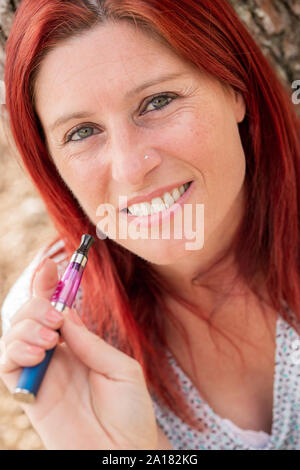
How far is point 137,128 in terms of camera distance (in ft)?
4.77

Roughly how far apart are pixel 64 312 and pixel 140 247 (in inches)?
14.6

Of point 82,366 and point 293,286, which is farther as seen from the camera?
point 293,286

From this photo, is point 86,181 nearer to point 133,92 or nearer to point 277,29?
point 133,92

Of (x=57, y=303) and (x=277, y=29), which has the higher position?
(x=277, y=29)

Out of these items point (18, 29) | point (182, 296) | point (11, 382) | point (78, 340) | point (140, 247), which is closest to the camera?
point (11, 382)

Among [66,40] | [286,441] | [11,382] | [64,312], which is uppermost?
[66,40]

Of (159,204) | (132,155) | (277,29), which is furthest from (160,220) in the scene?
(277,29)

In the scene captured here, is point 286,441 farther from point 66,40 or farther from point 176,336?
point 66,40

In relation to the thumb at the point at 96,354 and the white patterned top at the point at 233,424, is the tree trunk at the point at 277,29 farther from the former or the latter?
the thumb at the point at 96,354

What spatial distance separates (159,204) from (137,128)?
23 centimetres

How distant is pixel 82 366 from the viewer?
1455 mm

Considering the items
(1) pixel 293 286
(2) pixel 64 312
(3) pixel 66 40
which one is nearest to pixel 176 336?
(1) pixel 293 286

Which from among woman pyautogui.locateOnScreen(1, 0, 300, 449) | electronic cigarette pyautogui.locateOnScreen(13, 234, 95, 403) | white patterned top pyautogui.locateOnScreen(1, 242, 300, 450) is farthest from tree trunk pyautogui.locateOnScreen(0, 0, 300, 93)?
electronic cigarette pyautogui.locateOnScreen(13, 234, 95, 403)

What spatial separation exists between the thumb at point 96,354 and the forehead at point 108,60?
0.60 meters
